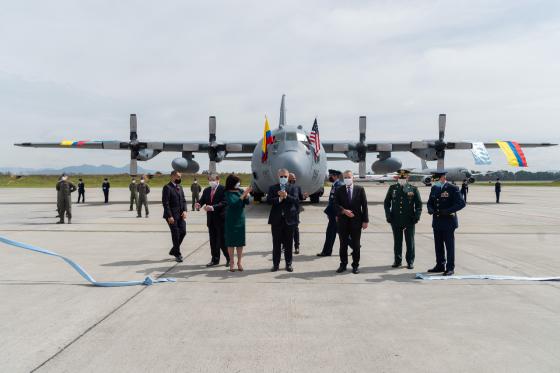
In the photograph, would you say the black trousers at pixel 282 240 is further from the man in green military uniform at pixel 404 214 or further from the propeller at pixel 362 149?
the propeller at pixel 362 149

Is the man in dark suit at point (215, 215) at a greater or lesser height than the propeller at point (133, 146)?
lesser

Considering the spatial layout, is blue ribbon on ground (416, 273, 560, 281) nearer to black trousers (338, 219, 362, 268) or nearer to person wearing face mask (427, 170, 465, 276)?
person wearing face mask (427, 170, 465, 276)

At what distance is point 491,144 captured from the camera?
95.8 ft

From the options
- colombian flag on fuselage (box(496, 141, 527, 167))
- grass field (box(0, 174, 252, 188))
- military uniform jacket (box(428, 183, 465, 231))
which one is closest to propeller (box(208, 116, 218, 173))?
colombian flag on fuselage (box(496, 141, 527, 167))

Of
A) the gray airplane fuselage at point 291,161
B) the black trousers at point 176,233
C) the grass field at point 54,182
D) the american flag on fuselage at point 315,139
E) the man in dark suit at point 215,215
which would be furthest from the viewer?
the grass field at point 54,182

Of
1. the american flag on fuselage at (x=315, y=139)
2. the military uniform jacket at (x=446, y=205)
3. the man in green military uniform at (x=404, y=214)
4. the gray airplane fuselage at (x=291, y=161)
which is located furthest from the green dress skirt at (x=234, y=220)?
the american flag on fuselage at (x=315, y=139)

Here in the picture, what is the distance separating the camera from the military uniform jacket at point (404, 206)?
7.55 meters

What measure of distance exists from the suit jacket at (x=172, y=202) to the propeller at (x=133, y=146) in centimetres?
2048

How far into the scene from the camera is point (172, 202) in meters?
8.24

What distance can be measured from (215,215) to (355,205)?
8.59 feet

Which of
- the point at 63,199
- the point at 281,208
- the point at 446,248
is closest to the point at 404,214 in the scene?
the point at 446,248

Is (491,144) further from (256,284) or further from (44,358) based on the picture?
(44,358)

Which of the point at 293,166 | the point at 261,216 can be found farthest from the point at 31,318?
the point at 261,216

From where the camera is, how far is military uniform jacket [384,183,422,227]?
24.8 ft
